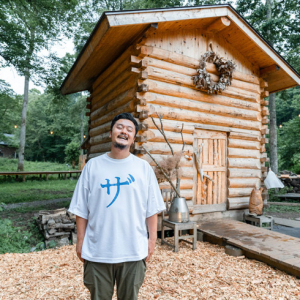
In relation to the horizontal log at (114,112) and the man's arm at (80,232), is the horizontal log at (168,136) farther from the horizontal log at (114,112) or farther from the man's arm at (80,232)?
the man's arm at (80,232)

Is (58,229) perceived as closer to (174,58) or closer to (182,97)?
(182,97)

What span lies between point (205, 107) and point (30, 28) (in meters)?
7.71

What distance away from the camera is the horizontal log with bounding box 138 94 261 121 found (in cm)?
594

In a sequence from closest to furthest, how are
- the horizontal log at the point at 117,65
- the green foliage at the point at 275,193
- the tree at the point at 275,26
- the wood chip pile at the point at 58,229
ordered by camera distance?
the wood chip pile at the point at 58,229, the horizontal log at the point at 117,65, the green foliage at the point at 275,193, the tree at the point at 275,26

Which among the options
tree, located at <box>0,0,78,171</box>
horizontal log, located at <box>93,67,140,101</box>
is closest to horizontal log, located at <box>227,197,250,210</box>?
horizontal log, located at <box>93,67,140,101</box>

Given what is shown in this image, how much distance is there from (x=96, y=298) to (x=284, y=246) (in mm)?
3953

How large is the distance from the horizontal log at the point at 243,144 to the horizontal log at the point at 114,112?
10.1 feet

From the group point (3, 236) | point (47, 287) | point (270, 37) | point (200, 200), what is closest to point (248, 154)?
point (200, 200)

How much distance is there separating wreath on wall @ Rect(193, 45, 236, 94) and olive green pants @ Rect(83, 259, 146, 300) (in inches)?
206

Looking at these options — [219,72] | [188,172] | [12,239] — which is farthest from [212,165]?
[12,239]

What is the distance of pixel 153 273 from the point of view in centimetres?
385

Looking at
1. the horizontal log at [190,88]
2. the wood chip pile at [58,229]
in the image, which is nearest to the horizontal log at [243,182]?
the horizontal log at [190,88]

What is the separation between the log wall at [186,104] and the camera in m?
5.74

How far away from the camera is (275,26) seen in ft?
43.1
